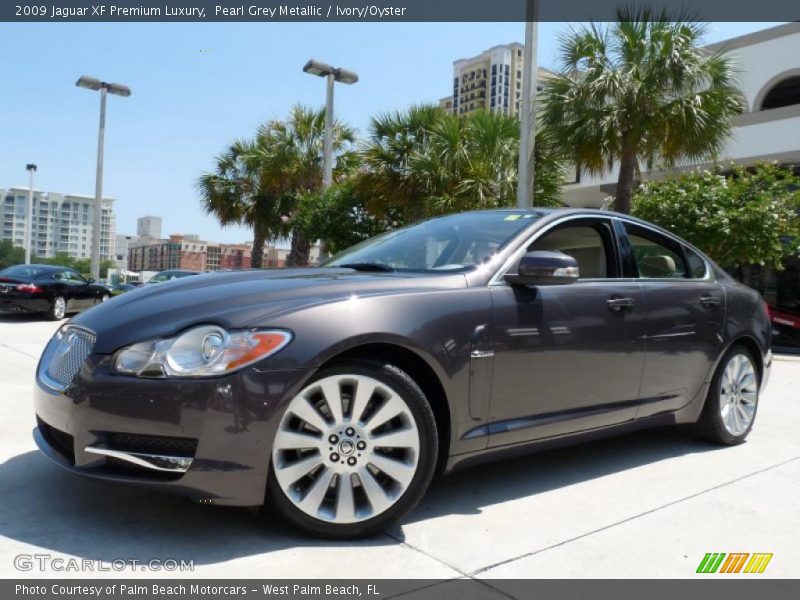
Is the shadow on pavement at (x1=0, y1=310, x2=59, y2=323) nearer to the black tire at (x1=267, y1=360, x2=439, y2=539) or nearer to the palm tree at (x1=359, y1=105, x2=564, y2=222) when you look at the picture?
the palm tree at (x1=359, y1=105, x2=564, y2=222)

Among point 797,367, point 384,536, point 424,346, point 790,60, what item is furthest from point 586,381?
point 790,60

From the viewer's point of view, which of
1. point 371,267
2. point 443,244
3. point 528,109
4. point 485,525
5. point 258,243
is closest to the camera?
point 485,525

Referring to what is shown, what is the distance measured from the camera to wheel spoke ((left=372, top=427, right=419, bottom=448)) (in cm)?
270

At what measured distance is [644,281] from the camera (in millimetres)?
3930

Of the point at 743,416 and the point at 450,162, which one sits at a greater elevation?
the point at 450,162

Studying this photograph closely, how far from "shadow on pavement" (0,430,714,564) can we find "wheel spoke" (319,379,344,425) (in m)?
0.47

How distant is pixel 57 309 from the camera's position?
13898 millimetres

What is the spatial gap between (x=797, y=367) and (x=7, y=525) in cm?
1024

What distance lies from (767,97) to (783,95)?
0.46 metres

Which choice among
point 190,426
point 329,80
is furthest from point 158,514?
point 329,80

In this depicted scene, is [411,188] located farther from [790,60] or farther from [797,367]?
[790,60]

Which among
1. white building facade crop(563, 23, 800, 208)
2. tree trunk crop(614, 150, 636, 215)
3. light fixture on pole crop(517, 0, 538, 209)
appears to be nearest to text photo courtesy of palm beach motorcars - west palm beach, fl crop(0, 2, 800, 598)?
light fixture on pole crop(517, 0, 538, 209)

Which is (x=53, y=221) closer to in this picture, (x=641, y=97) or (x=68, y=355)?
(x=641, y=97)
